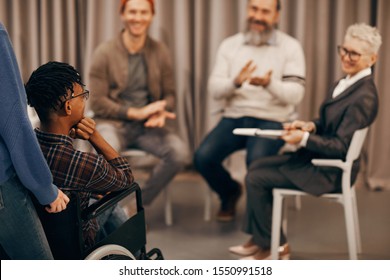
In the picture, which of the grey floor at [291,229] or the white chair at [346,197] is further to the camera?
the grey floor at [291,229]

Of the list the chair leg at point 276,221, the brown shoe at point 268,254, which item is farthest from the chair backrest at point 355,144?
the brown shoe at point 268,254

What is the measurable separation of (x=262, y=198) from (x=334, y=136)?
0.32m

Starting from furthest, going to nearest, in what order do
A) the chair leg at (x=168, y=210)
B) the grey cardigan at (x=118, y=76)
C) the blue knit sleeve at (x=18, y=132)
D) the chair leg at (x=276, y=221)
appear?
the chair leg at (x=168, y=210) → the grey cardigan at (x=118, y=76) → the chair leg at (x=276, y=221) → the blue knit sleeve at (x=18, y=132)

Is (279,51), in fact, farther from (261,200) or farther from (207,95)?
(261,200)

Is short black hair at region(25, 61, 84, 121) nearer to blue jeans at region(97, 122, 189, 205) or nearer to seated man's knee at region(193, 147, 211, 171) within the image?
blue jeans at region(97, 122, 189, 205)

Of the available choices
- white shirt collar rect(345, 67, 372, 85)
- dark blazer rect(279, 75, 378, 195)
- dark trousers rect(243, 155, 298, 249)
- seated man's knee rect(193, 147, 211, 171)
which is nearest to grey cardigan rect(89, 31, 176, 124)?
seated man's knee rect(193, 147, 211, 171)

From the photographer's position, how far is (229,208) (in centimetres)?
249

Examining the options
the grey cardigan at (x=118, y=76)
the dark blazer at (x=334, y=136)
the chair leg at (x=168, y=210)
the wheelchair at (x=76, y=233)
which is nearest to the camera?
the wheelchair at (x=76, y=233)

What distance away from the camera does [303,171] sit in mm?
2012

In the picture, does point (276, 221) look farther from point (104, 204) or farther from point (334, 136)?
point (104, 204)

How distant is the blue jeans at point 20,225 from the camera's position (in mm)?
1140

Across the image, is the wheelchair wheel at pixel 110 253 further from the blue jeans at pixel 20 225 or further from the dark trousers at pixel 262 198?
the dark trousers at pixel 262 198

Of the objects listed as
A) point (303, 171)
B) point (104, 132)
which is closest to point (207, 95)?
point (104, 132)

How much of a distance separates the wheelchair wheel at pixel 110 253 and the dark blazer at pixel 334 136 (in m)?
0.80
